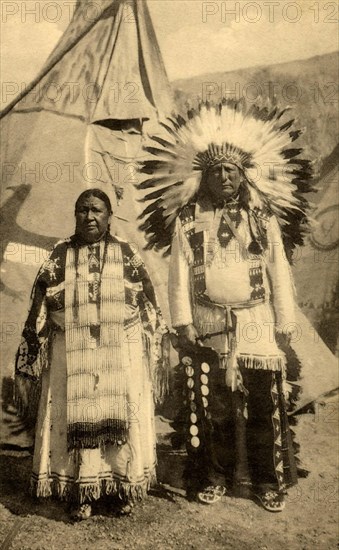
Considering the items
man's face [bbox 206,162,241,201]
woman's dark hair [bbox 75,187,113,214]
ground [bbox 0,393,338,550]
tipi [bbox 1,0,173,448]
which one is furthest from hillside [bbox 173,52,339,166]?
ground [bbox 0,393,338,550]

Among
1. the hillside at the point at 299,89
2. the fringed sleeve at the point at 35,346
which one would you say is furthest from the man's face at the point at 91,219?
the hillside at the point at 299,89

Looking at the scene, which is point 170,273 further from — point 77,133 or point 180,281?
point 77,133

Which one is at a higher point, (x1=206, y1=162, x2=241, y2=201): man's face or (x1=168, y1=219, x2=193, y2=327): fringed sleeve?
(x1=206, y1=162, x2=241, y2=201): man's face

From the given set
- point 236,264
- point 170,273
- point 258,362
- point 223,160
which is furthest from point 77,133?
point 258,362

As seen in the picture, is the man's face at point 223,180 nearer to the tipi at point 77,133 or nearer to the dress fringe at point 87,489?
the tipi at point 77,133

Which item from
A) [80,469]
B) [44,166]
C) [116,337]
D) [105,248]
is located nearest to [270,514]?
[80,469]

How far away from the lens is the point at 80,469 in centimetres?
310

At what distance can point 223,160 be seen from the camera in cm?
332

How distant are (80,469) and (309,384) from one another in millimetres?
1234

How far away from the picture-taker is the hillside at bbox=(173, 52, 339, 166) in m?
3.38

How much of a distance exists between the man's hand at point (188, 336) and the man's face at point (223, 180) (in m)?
0.69

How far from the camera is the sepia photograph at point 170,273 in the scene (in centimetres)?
313

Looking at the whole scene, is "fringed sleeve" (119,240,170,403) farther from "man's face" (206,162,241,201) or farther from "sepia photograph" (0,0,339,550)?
"man's face" (206,162,241,201)

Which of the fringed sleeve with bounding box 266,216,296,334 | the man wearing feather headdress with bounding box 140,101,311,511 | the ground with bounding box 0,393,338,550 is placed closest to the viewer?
the ground with bounding box 0,393,338,550
